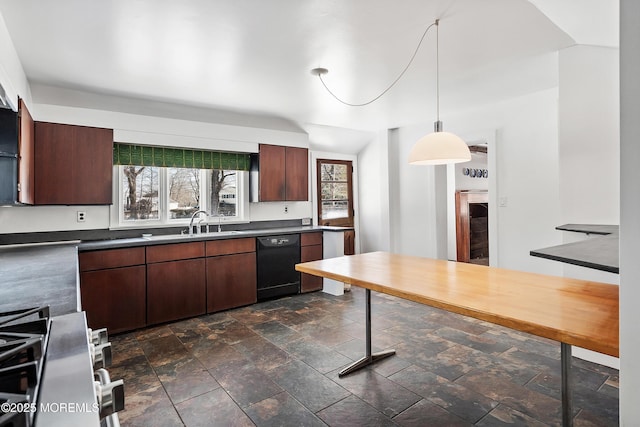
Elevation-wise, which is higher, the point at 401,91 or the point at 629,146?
the point at 401,91

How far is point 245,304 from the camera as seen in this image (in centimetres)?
400

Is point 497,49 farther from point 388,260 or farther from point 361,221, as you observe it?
point 361,221

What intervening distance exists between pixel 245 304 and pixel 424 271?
2.53m

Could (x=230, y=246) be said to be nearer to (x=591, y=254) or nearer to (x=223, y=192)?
(x=223, y=192)

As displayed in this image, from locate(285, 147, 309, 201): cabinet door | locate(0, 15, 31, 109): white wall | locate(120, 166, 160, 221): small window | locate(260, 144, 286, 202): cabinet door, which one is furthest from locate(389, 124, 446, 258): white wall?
locate(0, 15, 31, 109): white wall

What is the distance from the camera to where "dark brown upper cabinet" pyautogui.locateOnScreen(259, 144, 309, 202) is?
Answer: 4.54 meters

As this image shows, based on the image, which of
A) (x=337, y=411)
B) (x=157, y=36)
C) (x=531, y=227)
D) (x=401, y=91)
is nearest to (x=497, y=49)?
(x=401, y=91)

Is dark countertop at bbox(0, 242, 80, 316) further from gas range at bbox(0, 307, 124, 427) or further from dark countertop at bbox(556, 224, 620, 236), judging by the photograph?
dark countertop at bbox(556, 224, 620, 236)

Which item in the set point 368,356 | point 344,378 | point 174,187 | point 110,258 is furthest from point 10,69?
point 368,356

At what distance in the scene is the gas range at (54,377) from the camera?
20.1 inches

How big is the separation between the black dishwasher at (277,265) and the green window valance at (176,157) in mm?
1138

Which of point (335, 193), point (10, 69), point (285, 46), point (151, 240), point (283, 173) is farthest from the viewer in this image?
point (335, 193)

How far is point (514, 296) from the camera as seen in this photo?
1.51m

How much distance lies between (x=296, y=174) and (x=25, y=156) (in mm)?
2927
